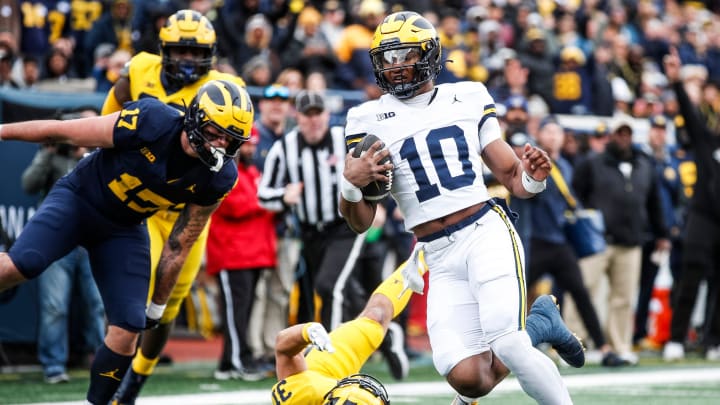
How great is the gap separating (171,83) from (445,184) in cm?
252

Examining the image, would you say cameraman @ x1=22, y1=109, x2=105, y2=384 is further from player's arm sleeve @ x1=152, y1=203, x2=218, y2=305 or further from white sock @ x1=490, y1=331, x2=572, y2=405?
white sock @ x1=490, y1=331, x2=572, y2=405

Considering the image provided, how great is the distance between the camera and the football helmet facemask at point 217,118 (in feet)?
18.8

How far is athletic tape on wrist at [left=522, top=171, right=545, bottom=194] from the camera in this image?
5.21 meters

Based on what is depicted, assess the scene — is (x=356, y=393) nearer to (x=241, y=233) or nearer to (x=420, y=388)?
(x=420, y=388)

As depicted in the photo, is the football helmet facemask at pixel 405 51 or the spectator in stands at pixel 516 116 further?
the spectator in stands at pixel 516 116

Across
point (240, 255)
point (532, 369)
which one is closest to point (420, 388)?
point (240, 255)

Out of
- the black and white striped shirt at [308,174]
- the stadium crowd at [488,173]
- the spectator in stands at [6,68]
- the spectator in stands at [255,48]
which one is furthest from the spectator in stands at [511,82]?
the spectator in stands at [6,68]

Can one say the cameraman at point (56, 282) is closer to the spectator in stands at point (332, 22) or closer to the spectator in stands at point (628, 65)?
the spectator in stands at point (332, 22)

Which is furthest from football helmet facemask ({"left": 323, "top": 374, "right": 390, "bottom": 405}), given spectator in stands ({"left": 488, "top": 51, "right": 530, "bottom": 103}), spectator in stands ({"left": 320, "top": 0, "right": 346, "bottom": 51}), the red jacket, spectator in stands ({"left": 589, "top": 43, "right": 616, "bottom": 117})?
spectator in stands ({"left": 589, "top": 43, "right": 616, "bottom": 117})

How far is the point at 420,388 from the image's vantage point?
811 cm

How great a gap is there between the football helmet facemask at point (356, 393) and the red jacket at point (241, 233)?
433 cm

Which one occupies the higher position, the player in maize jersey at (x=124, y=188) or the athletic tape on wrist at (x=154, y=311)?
the player in maize jersey at (x=124, y=188)

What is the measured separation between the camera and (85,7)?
43.8ft

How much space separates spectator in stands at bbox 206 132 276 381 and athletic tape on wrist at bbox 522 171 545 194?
4.11 metres
